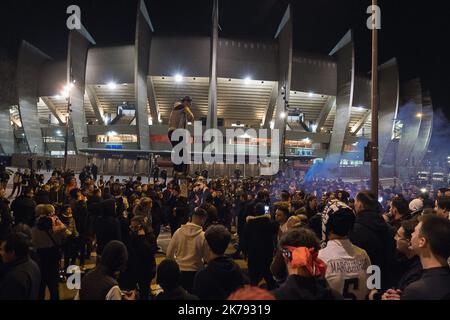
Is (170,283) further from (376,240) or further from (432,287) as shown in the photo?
(376,240)

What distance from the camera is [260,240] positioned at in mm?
4926

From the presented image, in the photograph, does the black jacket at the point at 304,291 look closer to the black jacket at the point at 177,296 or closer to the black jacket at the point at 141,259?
the black jacket at the point at 177,296

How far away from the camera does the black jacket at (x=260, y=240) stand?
4926 millimetres

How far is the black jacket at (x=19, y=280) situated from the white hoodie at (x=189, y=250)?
5.37 feet

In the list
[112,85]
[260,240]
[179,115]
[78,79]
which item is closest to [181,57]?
[112,85]

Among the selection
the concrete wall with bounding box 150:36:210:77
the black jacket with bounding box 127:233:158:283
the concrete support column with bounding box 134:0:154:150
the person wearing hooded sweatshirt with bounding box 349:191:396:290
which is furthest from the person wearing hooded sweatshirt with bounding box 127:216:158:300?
the concrete wall with bounding box 150:36:210:77

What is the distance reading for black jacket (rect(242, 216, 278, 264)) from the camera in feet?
16.2

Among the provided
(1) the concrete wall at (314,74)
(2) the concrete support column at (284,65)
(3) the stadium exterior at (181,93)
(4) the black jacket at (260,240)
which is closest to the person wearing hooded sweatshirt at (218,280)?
(4) the black jacket at (260,240)

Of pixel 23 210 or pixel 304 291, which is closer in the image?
pixel 304 291

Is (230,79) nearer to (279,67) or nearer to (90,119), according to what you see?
(279,67)

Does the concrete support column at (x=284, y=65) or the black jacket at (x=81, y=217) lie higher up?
the concrete support column at (x=284, y=65)

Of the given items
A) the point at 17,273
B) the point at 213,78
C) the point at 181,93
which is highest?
the point at 213,78

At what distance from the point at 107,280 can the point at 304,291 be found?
1.79 meters
